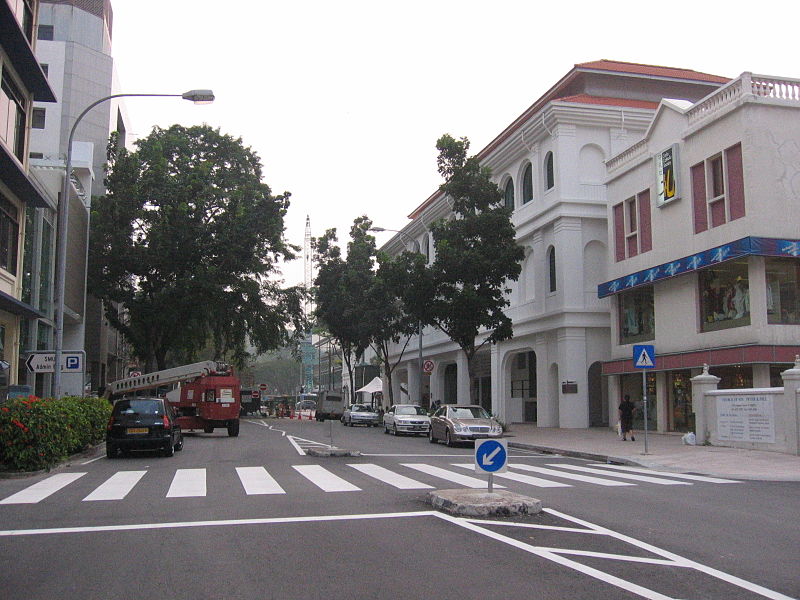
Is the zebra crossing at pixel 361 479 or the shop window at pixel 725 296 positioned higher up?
the shop window at pixel 725 296

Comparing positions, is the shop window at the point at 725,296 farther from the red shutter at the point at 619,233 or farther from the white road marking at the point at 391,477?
the white road marking at the point at 391,477

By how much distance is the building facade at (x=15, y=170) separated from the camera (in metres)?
21.6

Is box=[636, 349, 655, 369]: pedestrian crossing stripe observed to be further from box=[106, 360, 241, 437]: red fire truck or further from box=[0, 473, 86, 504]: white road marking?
box=[106, 360, 241, 437]: red fire truck

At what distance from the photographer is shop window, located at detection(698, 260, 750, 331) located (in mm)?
22906

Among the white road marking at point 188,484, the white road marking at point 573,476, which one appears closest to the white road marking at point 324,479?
the white road marking at point 188,484

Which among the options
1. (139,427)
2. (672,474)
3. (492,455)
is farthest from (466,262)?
(492,455)

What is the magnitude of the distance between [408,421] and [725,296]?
1356 cm

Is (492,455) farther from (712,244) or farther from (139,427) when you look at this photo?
(712,244)

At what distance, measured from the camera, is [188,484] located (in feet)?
42.3

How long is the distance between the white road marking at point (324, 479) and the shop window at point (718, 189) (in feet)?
50.9

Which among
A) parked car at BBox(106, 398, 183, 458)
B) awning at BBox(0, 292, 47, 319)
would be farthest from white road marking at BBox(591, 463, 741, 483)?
awning at BBox(0, 292, 47, 319)

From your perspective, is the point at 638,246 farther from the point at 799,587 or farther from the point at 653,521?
the point at 799,587

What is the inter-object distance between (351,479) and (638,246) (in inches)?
745

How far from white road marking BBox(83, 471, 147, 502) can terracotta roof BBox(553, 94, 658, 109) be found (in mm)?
25189
